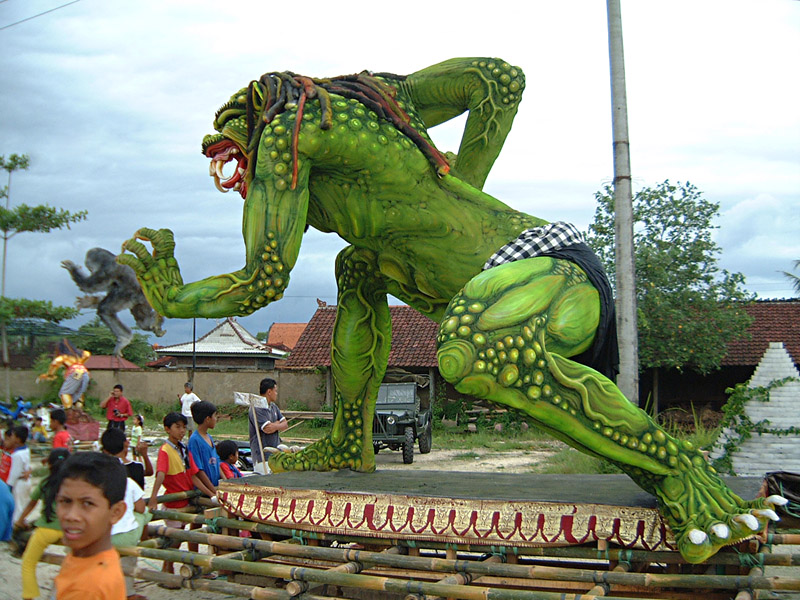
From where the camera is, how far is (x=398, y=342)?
19.0 meters

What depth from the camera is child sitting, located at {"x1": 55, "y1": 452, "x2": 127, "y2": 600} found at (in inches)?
76.8

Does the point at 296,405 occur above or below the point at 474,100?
below

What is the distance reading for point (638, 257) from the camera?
49.4 ft

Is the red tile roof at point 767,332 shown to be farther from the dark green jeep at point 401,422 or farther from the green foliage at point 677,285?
the dark green jeep at point 401,422

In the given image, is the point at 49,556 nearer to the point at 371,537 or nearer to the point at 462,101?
the point at 371,537

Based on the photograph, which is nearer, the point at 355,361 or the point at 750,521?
the point at 750,521

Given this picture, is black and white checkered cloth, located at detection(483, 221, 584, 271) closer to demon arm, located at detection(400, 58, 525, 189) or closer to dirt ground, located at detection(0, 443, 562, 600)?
demon arm, located at detection(400, 58, 525, 189)

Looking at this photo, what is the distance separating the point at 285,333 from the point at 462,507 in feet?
124

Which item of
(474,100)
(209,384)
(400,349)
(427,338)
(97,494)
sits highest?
(474,100)

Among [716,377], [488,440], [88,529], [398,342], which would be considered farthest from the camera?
[398,342]

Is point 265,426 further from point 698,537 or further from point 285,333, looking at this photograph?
point 285,333

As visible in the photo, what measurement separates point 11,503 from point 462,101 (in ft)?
12.7

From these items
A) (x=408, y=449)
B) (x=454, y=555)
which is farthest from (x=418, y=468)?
(x=454, y=555)

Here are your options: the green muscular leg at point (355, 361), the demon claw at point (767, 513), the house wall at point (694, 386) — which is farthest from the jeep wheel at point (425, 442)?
the demon claw at point (767, 513)
